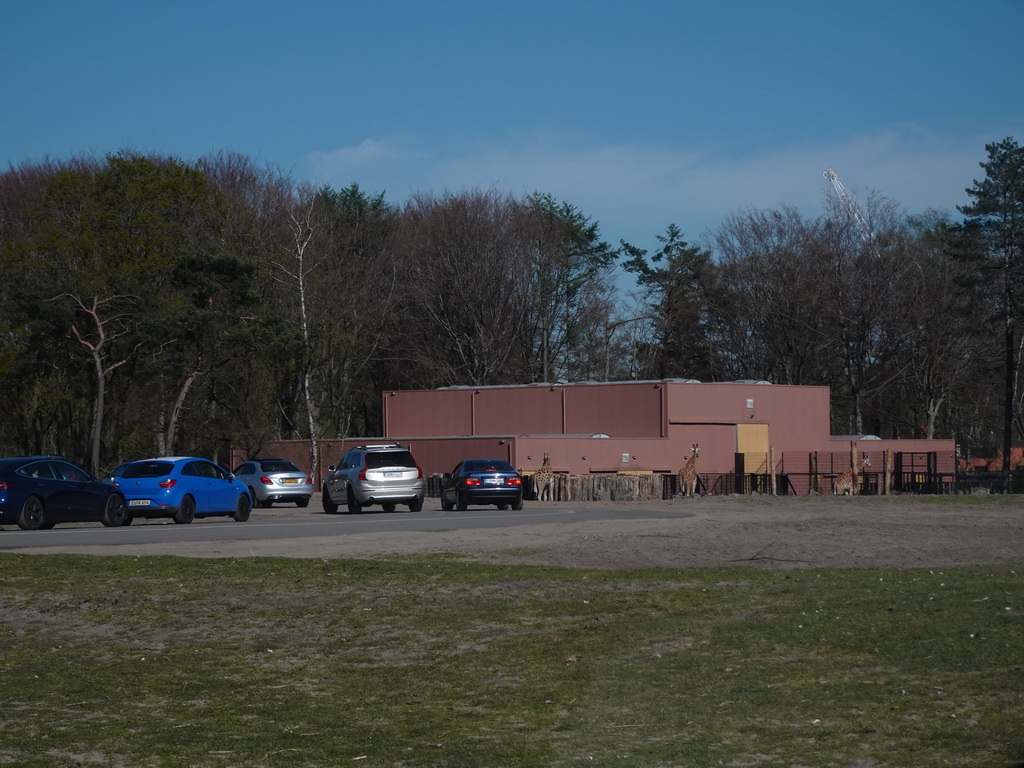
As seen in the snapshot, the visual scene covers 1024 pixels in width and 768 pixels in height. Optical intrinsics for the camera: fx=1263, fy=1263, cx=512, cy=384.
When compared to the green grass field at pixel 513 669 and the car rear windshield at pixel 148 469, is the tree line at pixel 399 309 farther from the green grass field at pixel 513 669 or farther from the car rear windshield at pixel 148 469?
the green grass field at pixel 513 669

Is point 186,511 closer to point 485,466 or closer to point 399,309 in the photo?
point 485,466

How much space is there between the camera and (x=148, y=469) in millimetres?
29500

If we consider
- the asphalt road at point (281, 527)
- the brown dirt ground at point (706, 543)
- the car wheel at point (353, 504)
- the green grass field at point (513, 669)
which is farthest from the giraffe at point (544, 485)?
the green grass field at point (513, 669)

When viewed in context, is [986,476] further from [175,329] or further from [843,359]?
[175,329]

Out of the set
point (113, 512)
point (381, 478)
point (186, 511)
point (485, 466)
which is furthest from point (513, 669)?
point (485, 466)

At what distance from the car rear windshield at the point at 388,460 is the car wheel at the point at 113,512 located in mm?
7754

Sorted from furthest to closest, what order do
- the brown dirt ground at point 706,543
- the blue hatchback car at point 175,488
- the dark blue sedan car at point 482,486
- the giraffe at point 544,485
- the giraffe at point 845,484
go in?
the giraffe at point 845,484 → the giraffe at point 544,485 → the dark blue sedan car at point 482,486 → the blue hatchback car at point 175,488 → the brown dirt ground at point 706,543

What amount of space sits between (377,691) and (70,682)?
2.48m

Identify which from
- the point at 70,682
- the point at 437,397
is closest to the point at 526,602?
the point at 70,682

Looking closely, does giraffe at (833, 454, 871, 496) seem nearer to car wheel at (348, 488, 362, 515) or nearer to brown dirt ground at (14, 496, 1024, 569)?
brown dirt ground at (14, 496, 1024, 569)

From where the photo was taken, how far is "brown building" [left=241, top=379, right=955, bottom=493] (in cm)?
5459

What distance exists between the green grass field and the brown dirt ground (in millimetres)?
2877

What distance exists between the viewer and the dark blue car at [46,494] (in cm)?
2477

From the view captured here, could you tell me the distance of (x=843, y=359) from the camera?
76000 mm
